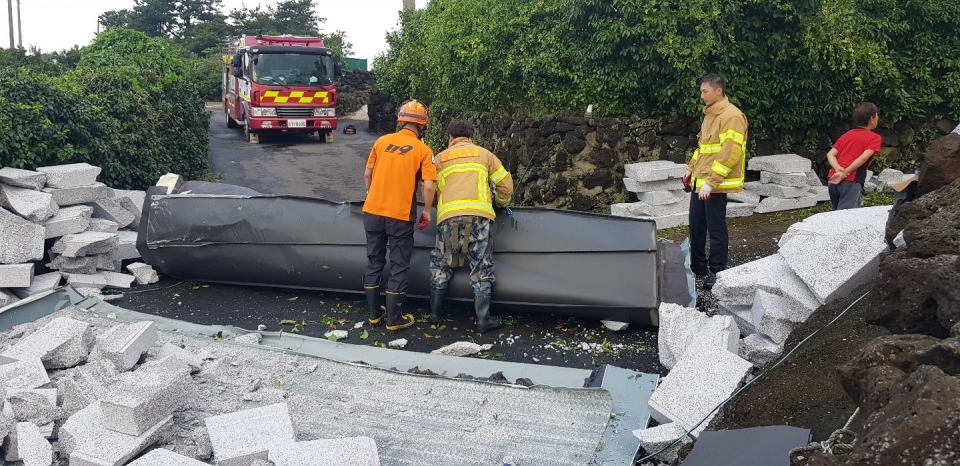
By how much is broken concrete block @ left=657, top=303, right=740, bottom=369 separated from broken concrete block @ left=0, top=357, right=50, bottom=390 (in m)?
3.77

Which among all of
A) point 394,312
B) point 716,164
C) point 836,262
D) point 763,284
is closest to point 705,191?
point 716,164

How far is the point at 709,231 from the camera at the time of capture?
635cm

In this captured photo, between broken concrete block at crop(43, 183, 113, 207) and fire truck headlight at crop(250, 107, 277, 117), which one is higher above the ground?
fire truck headlight at crop(250, 107, 277, 117)

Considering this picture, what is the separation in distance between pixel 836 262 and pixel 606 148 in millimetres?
5368

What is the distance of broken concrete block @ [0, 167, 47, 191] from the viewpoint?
685 centimetres

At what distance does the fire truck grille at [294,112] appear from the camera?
59.7 feet

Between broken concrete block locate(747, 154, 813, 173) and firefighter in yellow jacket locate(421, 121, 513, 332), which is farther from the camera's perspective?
broken concrete block locate(747, 154, 813, 173)

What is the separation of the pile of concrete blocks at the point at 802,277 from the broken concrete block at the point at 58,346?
415 centimetres

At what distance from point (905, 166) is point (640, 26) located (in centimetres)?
437

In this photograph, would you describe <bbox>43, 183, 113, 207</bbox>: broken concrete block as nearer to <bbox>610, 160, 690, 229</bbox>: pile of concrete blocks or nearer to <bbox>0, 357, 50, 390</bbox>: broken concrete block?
<bbox>0, 357, 50, 390</bbox>: broken concrete block

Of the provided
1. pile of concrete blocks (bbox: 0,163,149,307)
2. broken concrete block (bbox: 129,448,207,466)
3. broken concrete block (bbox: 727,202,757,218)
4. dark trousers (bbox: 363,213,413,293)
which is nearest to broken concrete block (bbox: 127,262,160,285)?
pile of concrete blocks (bbox: 0,163,149,307)

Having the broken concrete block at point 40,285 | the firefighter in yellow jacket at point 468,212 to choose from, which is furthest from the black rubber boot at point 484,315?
the broken concrete block at point 40,285

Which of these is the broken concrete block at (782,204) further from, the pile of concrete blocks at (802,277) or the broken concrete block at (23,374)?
the broken concrete block at (23,374)

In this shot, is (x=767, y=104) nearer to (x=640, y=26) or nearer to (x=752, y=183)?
(x=752, y=183)
